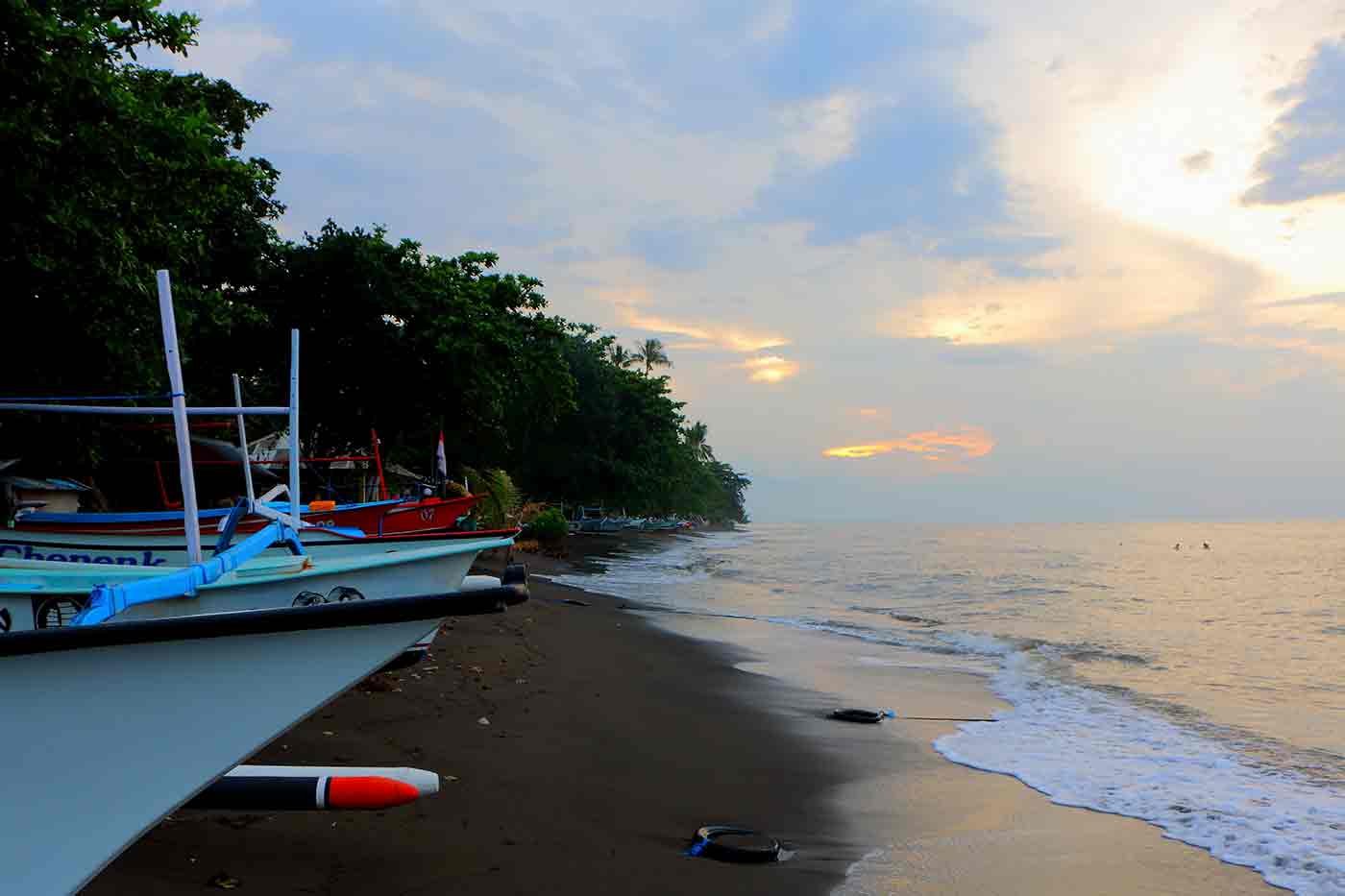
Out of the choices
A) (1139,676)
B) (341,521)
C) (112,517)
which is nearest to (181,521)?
(112,517)

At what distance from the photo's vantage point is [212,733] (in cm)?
376

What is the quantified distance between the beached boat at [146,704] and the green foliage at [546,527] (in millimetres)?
35391

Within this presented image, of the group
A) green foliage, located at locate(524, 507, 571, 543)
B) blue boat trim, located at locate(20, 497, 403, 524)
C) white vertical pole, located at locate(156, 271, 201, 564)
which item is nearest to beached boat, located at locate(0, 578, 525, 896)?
white vertical pole, located at locate(156, 271, 201, 564)

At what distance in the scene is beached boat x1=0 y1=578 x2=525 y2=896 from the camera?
3529 mm

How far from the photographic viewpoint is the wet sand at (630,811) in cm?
505

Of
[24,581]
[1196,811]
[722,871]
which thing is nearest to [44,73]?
[24,581]

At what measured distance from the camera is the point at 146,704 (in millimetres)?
3652

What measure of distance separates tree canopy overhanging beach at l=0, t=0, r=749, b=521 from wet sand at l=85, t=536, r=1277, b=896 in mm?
5864

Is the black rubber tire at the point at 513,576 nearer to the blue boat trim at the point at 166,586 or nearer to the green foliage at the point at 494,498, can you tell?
the blue boat trim at the point at 166,586

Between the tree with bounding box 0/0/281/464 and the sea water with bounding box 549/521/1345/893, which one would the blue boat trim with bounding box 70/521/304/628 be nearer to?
the sea water with bounding box 549/521/1345/893

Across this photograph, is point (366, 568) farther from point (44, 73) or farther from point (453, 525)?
point (453, 525)

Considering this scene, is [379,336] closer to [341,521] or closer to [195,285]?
[195,285]

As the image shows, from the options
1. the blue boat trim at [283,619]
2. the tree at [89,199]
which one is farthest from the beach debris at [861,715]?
the tree at [89,199]

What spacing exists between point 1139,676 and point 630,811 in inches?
444
